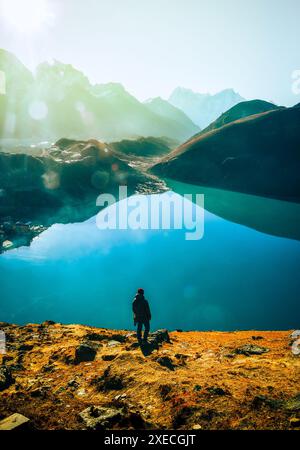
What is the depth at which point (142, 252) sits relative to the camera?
1487 inches

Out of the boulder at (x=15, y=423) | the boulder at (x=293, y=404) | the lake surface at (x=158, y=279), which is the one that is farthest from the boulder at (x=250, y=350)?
the lake surface at (x=158, y=279)

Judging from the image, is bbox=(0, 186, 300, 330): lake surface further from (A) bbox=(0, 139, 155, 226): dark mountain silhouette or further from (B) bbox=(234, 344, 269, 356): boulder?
(A) bbox=(0, 139, 155, 226): dark mountain silhouette

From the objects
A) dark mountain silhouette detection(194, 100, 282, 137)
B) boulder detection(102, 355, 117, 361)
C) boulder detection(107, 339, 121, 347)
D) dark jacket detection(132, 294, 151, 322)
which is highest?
dark mountain silhouette detection(194, 100, 282, 137)

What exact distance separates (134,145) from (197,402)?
5948 inches

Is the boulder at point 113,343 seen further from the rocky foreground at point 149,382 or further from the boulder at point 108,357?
the boulder at point 108,357

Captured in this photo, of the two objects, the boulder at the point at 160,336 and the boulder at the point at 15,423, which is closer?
the boulder at the point at 15,423

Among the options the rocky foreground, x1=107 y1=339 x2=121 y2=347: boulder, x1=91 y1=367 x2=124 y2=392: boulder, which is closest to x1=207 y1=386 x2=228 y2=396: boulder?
the rocky foreground

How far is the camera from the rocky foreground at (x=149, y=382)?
7.50 meters

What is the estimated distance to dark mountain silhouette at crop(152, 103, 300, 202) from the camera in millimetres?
79000

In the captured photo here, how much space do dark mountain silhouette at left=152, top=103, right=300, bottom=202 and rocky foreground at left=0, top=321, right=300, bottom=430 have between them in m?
66.4

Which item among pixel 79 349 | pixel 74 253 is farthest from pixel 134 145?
pixel 79 349

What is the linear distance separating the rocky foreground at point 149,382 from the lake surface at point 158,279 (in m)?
9.04

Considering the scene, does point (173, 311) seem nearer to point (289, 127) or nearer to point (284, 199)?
point (284, 199)
